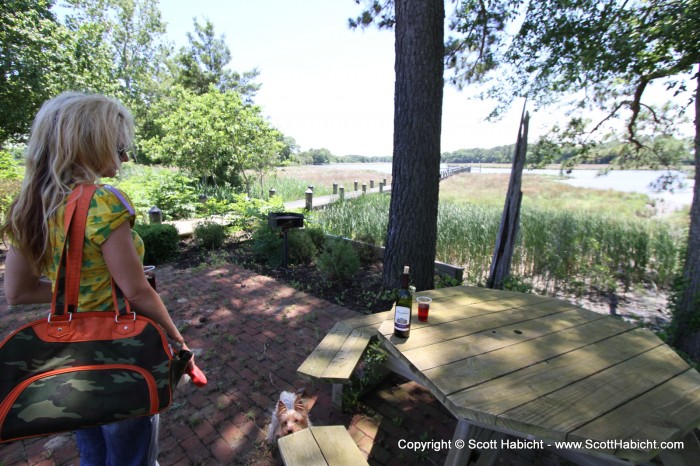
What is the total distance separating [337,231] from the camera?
6895 millimetres

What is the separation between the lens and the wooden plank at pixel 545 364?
4.13 ft

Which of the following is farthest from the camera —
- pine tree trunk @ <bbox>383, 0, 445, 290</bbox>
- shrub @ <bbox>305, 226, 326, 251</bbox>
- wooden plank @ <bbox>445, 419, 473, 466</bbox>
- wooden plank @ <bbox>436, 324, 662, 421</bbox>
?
shrub @ <bbox>305, 226, 326, 251</bbox>

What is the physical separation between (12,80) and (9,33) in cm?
100

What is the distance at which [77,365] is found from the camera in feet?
3.14

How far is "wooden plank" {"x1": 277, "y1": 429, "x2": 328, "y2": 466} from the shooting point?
144 cm

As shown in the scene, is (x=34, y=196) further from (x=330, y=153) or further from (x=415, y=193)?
(x=330, y=153)

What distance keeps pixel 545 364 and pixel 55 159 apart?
2.02m

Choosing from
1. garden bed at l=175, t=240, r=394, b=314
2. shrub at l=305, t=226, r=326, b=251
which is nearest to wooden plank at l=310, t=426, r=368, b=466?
garden bed at l=175, t=240, r=394, b=314

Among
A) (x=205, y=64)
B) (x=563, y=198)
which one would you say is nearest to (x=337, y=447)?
(x=563, y=198)

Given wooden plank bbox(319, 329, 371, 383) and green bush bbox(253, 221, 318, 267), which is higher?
wooden plank bbox(319, 329, 371, 383)

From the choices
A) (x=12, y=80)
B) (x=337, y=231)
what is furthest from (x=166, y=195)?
(x=337, y=231)

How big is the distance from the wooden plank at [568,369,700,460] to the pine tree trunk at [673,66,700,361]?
2969mm

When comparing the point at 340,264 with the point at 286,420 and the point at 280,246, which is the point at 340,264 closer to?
the point at 280,246

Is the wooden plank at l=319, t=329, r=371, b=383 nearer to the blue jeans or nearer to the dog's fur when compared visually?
the dog's fur
